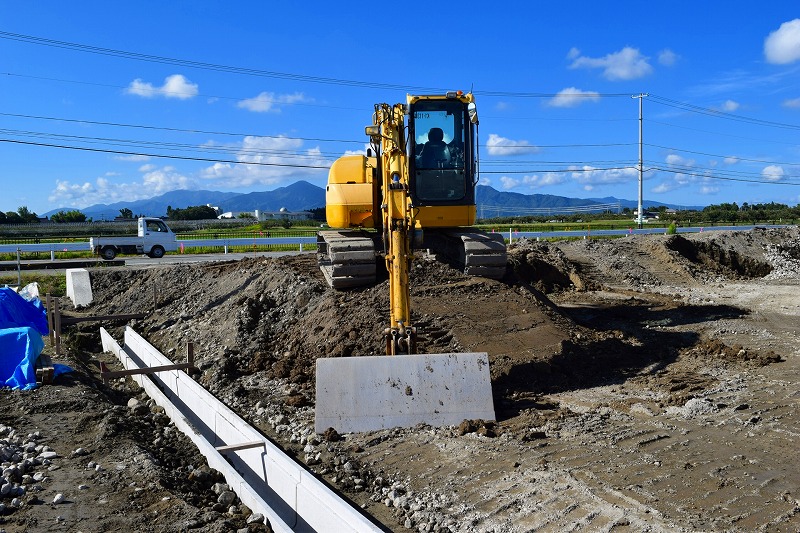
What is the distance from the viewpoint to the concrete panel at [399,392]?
7.36 m

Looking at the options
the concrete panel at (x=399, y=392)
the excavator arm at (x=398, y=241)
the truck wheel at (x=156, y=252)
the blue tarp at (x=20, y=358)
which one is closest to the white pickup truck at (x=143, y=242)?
the truck wheel at (x=156, y=252)

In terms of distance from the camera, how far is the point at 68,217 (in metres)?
55.1

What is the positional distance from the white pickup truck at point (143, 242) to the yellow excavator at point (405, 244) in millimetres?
16168

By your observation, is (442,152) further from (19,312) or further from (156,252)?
(156,252)

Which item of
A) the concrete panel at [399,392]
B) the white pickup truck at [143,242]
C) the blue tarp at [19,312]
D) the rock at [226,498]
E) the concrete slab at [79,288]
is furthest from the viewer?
the white pickup truck at [143,242]

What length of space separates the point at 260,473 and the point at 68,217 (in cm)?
5476

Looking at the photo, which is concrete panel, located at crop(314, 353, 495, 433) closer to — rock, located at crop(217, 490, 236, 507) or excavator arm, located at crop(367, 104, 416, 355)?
excavator arm, located at crop(367, 104, 416, 355)

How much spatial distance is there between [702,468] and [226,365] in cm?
Answer: 699

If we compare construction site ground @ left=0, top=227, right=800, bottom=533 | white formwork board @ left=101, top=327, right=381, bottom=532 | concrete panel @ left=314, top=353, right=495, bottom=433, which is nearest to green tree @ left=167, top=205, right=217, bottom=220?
construction site ground @ left=0, top=227, right=800, bottom=533

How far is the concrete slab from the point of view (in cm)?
1827

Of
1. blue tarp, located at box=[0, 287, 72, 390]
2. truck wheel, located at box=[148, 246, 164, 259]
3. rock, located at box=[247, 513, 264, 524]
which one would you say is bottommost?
rock, located at box=[247, 513, 264, 524]

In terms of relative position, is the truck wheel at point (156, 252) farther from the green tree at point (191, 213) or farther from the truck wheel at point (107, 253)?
the green tree at point (191, 213)

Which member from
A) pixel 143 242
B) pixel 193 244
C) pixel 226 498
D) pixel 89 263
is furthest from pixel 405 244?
pixel 193 244

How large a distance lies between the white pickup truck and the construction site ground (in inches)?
496
